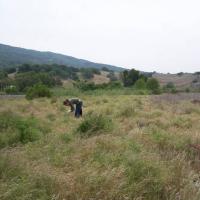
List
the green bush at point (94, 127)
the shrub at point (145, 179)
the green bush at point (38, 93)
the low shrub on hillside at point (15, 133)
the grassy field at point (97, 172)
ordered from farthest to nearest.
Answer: the green bush at point (38, 93)
the green bush at point (94, 127)
the low shrub on hillside at point (15, 133)
the shrub at point (145, 179)
the grassy field at point (97, 172)

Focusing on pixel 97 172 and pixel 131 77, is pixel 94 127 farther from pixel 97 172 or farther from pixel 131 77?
pixel 131 77

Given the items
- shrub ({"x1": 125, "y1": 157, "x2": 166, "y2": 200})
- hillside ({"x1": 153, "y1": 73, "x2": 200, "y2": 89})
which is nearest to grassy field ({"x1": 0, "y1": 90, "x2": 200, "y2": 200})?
shrub ({"x1": 125, "y1": 157, "x2": 166, "y2": 200})

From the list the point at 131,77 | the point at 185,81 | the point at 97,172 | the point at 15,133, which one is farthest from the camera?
the point at 185,81

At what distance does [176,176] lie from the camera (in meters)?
6.64

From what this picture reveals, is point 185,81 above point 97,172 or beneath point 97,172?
beneath

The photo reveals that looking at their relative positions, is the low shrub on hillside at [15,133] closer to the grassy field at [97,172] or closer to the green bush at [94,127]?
the grassy field at [97,172]

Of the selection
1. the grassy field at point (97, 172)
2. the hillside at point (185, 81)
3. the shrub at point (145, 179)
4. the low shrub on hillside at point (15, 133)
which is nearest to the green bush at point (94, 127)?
the low shrub on hillside at point (15, 133)

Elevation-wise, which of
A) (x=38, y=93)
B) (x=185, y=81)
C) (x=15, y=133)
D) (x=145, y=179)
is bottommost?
(x=185, y=81)

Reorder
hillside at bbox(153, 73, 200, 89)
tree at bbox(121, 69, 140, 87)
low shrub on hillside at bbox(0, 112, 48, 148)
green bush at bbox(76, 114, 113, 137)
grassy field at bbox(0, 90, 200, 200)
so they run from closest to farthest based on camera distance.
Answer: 1. grassy field at bbox(0, 90, 200, 200)
2. low shrub on hillside at bbox(0, 112, 48, 148)
3. green bush at bbox(76, 114, 113, 137)
4. tree at bbox(121, 69, 140, 87)
5. hillside at bbox(153, 73, 200, 89)

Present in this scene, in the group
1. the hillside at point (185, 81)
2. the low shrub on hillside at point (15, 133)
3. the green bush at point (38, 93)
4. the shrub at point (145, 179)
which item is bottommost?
the hillside at point (185, 81)

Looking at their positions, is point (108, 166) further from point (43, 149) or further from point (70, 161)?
point (43, 149)

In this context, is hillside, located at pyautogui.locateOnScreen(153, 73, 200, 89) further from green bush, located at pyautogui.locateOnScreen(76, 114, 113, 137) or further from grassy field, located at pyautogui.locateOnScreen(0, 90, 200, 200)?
grassy field, located at pyautogui.locateOnScreen(0, 90, 200, 200)

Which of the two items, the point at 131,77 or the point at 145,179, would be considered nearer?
the point at 145,179

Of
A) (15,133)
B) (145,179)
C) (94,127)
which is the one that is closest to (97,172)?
(145,179)
